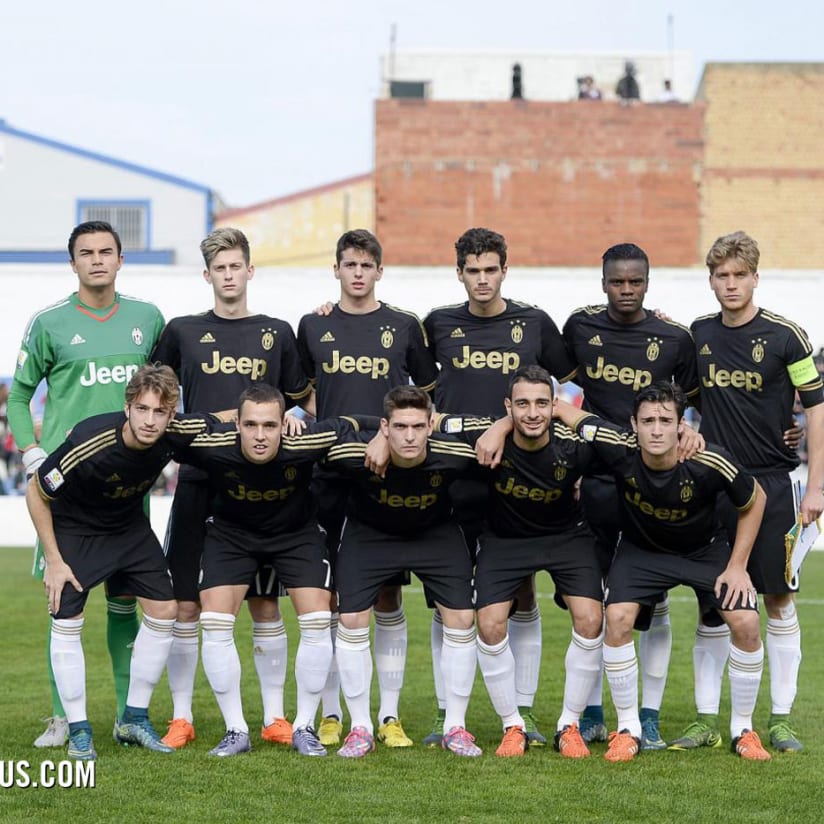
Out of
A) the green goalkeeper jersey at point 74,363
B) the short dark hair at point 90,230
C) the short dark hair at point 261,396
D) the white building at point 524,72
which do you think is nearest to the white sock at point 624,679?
the short dark hair at point 261,396

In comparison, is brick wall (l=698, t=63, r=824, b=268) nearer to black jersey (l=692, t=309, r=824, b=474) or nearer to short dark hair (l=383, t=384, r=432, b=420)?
black jersey (l=692, t=309, r=824, b=474)

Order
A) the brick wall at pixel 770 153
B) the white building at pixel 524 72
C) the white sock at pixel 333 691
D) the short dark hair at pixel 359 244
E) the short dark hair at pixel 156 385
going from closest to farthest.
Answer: the short dark hair at pixel 156 385, the short dark hair at pixel 359 244, the white sock at pixel 333 691, the brick wall at pixel 770 153, the white building at pixel 524 72

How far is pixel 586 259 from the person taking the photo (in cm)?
2739

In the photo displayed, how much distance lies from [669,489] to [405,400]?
118 cm

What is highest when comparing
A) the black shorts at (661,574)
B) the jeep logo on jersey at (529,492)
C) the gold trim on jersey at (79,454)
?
the gold trim on jersey at (79,454)

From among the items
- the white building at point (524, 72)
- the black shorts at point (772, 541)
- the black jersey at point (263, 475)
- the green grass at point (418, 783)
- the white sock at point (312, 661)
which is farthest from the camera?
the white building at point (524, 72)

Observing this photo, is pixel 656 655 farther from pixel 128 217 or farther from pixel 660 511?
pixel 128 217

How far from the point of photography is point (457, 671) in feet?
19.6

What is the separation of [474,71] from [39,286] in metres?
22.2

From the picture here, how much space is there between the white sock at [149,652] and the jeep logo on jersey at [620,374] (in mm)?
2208

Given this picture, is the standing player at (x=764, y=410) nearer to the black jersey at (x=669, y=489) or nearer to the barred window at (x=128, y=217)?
the black jersey at (x=669, y=489)

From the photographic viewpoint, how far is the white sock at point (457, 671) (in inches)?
236

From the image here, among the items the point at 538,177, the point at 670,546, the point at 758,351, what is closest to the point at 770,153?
the point at 538,177

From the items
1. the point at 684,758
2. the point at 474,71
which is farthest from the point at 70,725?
the point at 474,71
